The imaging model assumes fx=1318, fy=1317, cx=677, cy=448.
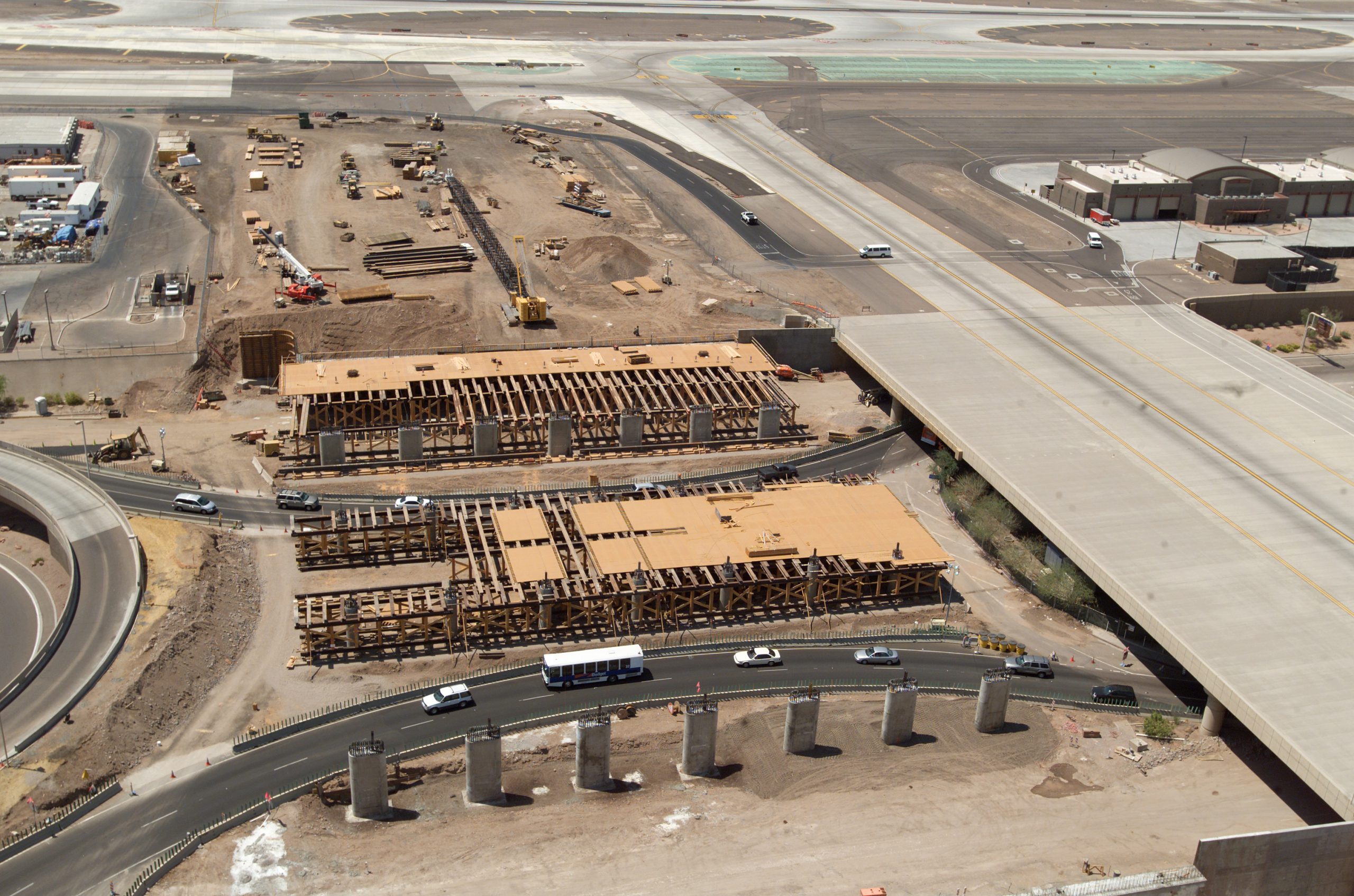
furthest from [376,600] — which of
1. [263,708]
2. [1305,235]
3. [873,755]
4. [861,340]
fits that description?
[1305,235]

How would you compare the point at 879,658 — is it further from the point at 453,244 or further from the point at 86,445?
the point at 453,244

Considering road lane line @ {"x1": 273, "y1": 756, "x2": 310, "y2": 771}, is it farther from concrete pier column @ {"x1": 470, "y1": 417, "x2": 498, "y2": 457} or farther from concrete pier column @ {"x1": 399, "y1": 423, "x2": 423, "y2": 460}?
concrete pier column @ {"x1": 470, "y1": 417, "x2": 498, "y2": 457}

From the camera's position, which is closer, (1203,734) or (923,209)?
(1203,734)

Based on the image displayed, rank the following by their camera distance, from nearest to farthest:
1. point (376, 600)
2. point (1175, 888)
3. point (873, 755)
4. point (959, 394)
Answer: point (1175, 888) < point (873, 755) < point (376, 600) < point (959, 394)

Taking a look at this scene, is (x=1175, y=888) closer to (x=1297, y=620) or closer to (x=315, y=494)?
(x=1297, y=620)

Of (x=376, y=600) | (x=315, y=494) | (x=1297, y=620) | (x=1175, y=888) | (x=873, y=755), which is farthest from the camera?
(x=315, y=494)

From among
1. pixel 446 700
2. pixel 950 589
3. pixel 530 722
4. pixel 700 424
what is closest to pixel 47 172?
pixel 700 424
